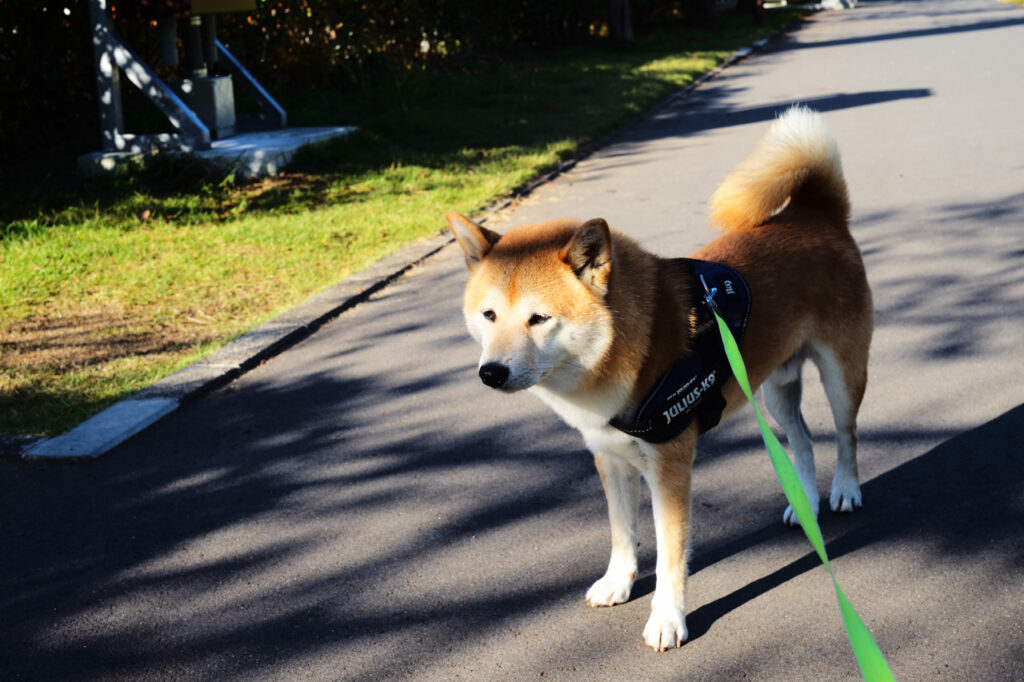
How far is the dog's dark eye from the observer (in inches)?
111

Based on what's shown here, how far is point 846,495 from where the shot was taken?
12.0ft

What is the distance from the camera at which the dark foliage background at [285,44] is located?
10.9 m

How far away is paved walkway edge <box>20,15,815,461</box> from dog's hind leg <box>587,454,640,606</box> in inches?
103

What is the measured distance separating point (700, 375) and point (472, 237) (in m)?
0.84

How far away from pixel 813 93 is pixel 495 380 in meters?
14.5

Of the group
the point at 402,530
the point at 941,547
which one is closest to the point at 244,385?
the point at 402,530

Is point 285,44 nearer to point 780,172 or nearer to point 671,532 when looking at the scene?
point 780,172

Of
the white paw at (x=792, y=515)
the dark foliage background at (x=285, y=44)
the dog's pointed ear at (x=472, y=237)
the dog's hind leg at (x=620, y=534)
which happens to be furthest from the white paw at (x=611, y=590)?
the dark foliage background at (x=285, y=44)

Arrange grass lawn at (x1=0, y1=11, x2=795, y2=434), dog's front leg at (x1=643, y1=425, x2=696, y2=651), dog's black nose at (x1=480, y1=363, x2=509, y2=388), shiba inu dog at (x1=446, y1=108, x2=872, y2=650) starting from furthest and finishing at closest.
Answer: grass lawn at (x1=0, y1=11, x2=795, y2=434), dog's front leg at (x1=643, y1=425, x2=696, y2=651), shiba inu dog at (x1=446, y1=108, x2=872, y2=650), dog's black nose at (x1=480, y1=363, x2=509, y2=388)

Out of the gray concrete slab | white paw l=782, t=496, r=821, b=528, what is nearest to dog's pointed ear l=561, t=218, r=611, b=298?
white paw l=782, t=496, r=821, b=528

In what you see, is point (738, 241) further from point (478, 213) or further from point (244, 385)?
point (478, 213)

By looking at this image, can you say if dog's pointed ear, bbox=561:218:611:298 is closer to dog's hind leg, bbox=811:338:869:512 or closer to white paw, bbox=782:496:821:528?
dog's hind leg, bbox=811:338:869:512

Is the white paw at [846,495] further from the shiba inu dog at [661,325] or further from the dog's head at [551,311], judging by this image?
the dog's head at [551,311]

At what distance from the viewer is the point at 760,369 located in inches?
128
